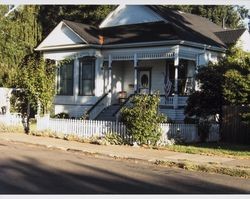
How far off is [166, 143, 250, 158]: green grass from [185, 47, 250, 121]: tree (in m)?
2.01

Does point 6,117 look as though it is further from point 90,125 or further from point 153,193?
point 153,193

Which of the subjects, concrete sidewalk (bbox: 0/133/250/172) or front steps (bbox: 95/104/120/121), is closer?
concrete sidewalk (bbox: 0/133/250/172)

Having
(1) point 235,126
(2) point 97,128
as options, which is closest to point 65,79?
(2) point 97,128

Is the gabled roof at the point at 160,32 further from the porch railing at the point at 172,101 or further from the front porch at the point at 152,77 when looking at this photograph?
the porch railing at the point at 172,101

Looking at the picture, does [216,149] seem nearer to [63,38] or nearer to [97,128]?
[97,128]

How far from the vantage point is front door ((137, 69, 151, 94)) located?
2988 cm

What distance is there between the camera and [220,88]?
2188 cm

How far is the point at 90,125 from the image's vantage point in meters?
21.9

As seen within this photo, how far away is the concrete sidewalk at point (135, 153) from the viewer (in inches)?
611

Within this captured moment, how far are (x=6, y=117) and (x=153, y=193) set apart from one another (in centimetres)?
1746

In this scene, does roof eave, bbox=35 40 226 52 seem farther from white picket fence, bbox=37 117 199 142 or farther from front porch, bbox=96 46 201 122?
white picket fence, bbox=37 117 199 142

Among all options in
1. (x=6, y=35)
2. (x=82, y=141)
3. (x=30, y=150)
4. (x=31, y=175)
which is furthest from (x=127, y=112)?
(x=6, y=35)

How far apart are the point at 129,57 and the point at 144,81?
7.90 ft

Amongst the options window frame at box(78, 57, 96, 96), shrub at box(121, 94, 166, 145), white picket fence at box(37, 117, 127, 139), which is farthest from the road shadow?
window frame at box(78, 57, 96, 96)
